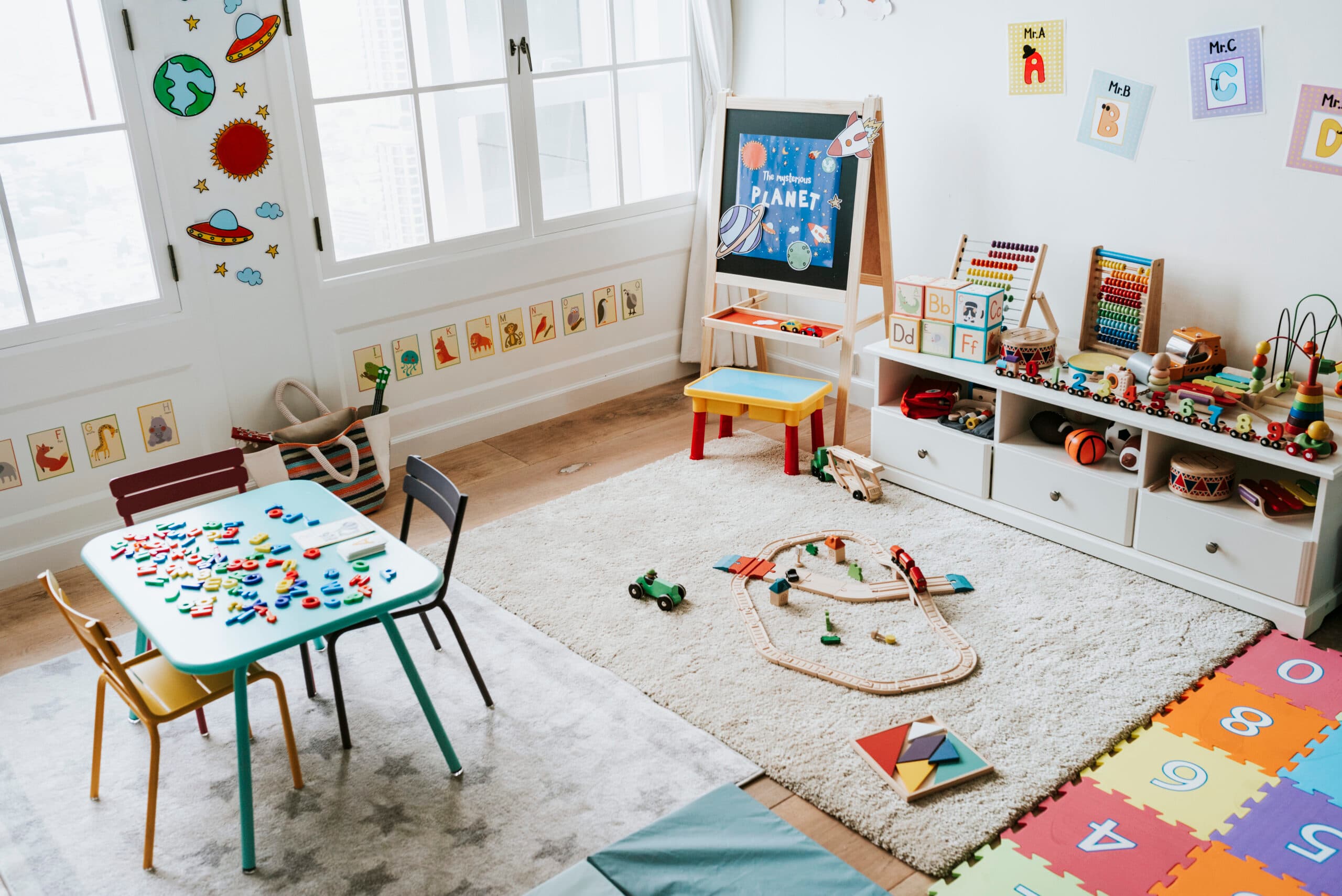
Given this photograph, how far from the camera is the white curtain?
4.49 metres

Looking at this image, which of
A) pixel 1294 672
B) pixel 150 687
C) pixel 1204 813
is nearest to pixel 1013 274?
pixel 1294 672

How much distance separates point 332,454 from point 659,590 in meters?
1.32

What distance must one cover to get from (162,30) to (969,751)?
10.2 ft

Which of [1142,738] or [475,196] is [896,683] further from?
[475,196]

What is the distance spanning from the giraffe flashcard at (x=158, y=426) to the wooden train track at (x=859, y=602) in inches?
77.5

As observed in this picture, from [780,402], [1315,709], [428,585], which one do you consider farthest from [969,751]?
[780,402]

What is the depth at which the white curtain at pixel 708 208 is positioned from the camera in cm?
449

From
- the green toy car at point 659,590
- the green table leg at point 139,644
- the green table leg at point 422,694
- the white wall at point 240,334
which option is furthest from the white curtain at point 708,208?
the green table leg at point 139,644

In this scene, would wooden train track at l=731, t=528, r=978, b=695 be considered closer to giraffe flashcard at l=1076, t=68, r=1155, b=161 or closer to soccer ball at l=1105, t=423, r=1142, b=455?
soccer ball at l=1105, t=423, r=1142, b=455

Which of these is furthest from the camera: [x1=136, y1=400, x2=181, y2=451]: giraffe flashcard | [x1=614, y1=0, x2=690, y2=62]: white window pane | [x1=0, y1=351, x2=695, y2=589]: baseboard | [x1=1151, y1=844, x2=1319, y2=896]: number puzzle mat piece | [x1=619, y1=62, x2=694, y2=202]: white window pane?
[x1=619, y1=62, x2=694, y2=202]: white window pane

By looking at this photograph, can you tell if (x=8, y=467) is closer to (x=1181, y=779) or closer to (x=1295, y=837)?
(x=1181, y=779)

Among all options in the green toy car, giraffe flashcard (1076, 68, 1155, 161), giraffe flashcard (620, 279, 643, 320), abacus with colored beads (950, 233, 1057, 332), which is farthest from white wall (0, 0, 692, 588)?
giraffe flashcard (1076, 68, 1155, 161)

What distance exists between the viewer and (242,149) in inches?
141

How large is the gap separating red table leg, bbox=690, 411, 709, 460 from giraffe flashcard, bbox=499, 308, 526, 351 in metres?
0.87
